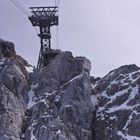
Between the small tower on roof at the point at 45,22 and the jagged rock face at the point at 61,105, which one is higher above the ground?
the small tower on roof at the point at 45,22

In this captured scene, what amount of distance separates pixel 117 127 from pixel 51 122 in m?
11.6

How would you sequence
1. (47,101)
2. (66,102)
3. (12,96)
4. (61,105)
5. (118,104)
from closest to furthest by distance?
(61,105), (12,96), (66,102), (47,101), (118,104)

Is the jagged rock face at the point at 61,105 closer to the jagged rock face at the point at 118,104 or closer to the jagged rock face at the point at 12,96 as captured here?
the jagged rock face at the point at 12,96

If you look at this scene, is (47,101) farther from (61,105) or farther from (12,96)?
(12,96)

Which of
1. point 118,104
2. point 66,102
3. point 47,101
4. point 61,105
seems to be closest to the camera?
point 61,105

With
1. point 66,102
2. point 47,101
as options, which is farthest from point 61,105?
point 47,101

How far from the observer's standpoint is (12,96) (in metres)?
93.6

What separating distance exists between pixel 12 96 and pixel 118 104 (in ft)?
60.6

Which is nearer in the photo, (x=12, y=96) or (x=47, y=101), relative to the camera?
(x=12, y=96)

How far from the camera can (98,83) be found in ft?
350

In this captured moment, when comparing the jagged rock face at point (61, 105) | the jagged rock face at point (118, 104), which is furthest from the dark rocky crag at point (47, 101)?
the jagged rock face at point (118, 104)

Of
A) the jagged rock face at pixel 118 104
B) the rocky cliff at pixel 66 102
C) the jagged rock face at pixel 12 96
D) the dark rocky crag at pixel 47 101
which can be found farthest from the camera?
the jagged rock face at pixel 118 104

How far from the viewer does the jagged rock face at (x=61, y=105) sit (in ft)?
288

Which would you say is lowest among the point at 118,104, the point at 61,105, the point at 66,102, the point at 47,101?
the point at 61,105
